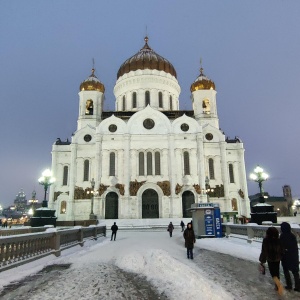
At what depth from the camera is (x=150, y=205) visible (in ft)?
126

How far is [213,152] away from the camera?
138 feet

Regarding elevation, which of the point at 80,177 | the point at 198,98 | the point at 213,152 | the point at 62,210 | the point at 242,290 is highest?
the point at 198,98

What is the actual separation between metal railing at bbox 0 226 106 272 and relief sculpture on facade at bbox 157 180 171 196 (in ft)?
80.1

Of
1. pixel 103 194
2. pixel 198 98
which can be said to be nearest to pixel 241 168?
pixel 198 98

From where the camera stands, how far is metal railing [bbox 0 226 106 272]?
800cm

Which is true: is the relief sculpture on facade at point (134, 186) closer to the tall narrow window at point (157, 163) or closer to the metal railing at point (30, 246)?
the tall narrow window at point (157, 163)

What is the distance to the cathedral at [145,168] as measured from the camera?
3816cm

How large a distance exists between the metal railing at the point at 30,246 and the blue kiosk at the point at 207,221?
28.6 ft

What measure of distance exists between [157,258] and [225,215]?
76.1 feet

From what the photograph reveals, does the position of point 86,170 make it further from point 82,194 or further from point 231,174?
point 231,174

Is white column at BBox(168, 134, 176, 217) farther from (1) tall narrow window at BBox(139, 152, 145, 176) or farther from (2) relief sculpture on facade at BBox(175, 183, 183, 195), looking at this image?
(1) tall narrow window at BBox(139, 152, 145, 176)

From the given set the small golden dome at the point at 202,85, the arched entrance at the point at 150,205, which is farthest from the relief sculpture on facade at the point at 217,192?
the small golden dome at the point at 202,85

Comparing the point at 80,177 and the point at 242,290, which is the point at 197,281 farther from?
the point at 80,177

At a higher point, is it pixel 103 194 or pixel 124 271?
pixel 103 194
